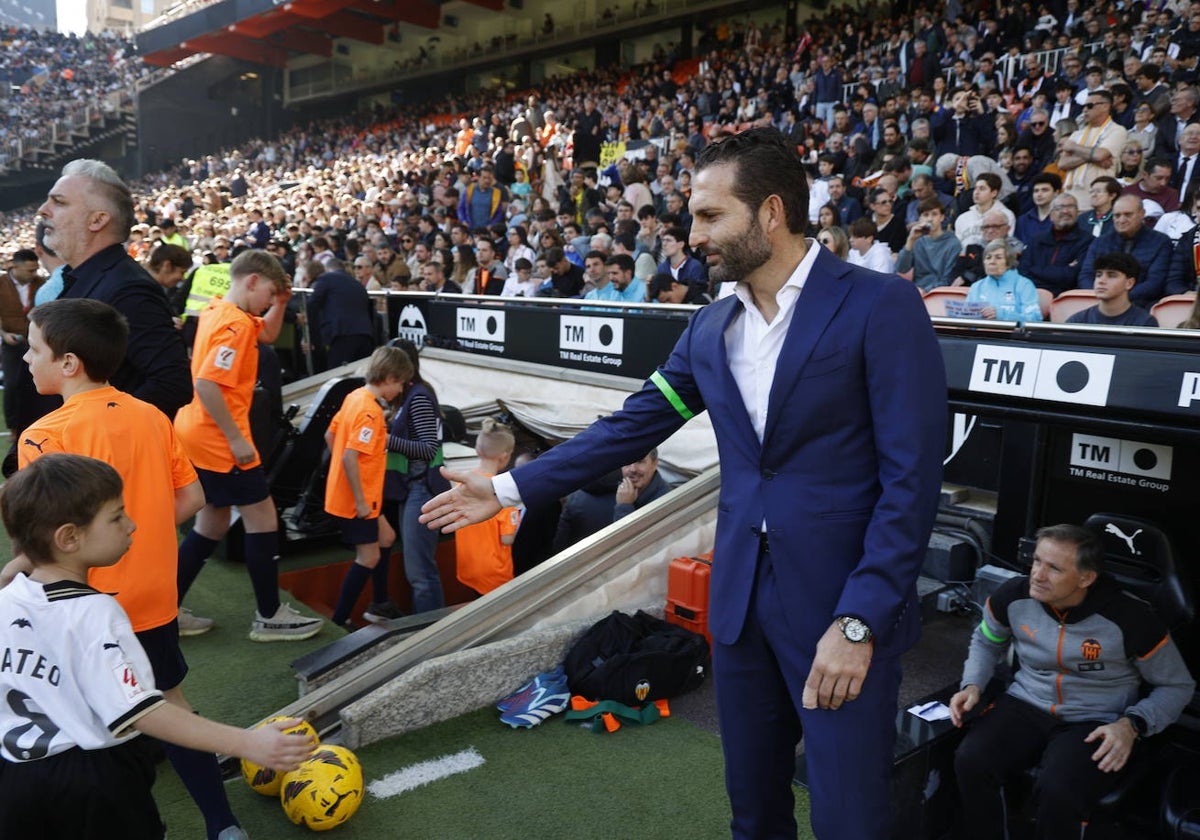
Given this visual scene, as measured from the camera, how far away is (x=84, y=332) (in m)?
2.34

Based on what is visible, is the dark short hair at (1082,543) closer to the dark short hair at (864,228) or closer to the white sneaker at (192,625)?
the white sneaker at (192,625)

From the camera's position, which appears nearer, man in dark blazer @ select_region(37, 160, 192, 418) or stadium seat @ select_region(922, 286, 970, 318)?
man in dark blazer @ select_region(37, 160, 192, 418)

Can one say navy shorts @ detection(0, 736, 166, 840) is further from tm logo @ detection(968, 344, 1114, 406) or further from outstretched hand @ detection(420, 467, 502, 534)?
tm logo @ detection(968, 344, 1114, 406)

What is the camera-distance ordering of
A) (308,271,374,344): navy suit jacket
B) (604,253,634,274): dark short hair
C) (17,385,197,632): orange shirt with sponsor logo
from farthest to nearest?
(308,271,374,344): navy suit jacket → (604,253,634,274): dark short hair → (17,385,197,632): orange shirt with sponsor logo

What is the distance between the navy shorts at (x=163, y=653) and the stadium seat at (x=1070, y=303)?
4.82 m

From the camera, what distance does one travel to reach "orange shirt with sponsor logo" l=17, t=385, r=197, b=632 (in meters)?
2.29

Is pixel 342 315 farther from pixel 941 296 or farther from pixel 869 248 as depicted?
pixel 941 296

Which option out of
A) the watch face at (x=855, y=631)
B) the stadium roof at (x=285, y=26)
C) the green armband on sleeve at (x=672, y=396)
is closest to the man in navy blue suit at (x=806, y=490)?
the watch face at (x=855, y=631)

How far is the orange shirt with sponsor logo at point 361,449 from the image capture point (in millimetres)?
4375

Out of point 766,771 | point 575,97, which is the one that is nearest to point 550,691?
point 766,771

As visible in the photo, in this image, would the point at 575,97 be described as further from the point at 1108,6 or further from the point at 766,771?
the point at 766,771

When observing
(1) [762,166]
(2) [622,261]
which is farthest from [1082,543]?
(2) [622,261]

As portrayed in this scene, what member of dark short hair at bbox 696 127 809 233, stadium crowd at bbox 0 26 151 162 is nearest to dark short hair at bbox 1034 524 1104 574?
dark short hair at bbox 696 127 809 233

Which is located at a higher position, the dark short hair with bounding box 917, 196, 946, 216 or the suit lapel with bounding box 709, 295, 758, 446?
the dark short hair with bounding box 917, 196, 946, 216
